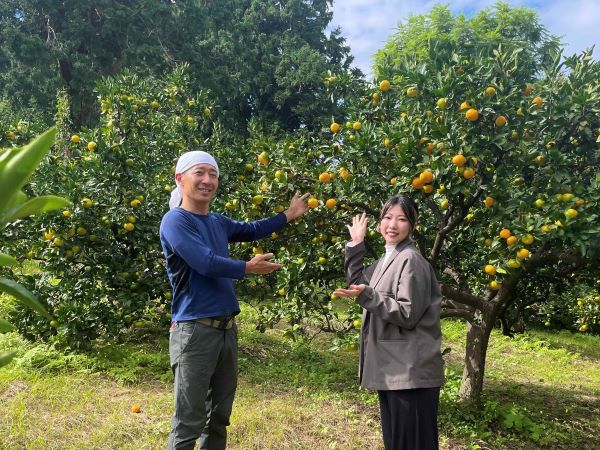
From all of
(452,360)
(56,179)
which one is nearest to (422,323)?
(56,179)

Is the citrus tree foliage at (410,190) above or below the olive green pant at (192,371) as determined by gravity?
above

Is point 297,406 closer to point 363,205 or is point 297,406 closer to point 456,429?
point 456,429

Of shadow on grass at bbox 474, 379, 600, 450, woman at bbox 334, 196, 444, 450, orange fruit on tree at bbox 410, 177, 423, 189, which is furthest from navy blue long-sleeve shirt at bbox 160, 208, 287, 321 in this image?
shadow on grass at bbox 474, 379, 600, 450

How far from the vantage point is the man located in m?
2.28

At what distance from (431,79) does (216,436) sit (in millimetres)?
2443

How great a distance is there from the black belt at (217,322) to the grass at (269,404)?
126 centimetres

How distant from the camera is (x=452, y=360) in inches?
255

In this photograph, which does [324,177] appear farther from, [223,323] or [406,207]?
[223,323]

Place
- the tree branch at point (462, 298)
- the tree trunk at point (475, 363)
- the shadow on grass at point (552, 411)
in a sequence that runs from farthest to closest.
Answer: the tree trunk at point (475, 363)
the shadow on grass at point (552, 411)
the tree branch at point (462, 298)

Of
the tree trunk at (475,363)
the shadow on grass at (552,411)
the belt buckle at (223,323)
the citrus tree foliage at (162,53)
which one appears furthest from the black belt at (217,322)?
the citrus tree foliage at (162,53)

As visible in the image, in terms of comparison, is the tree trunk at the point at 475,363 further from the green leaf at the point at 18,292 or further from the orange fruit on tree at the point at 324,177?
the green leaf at the point at 18,292

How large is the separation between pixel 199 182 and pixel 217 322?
2.25ft

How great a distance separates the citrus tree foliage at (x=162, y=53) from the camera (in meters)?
13.5

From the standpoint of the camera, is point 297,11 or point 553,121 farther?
point 297,11
